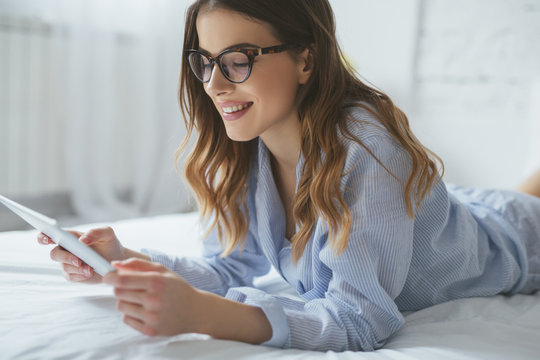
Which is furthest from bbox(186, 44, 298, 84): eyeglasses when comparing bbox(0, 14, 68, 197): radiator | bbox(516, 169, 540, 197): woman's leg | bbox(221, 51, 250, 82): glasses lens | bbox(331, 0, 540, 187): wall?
bbox(0, 14, 68, 197): radiator

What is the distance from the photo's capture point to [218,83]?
3.31ft

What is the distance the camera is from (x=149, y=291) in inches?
28.1

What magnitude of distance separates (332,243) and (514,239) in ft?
2.10

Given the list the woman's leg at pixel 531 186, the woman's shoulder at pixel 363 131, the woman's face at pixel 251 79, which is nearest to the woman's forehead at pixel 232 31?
the woman's face at pixel 251 79

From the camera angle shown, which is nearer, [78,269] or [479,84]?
[78,269]

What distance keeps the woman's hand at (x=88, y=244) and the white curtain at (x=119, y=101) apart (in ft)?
6.60

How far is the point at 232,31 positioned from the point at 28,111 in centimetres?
214

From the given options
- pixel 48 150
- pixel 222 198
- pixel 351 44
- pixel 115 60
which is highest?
pixel 351 44

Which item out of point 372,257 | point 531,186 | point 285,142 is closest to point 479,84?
point 531,186

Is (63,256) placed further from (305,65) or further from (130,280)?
(305,65)

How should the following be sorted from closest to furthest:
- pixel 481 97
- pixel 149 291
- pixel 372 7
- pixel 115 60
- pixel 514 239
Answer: pixel 149 291
pixel 514 239
pixel 481 97
pixel 115 60
pixel 372 7

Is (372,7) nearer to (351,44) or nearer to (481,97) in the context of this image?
(351,44)

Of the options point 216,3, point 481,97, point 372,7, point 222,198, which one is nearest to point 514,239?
point 222,198

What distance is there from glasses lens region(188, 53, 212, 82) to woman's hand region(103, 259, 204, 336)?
1.42 ft
